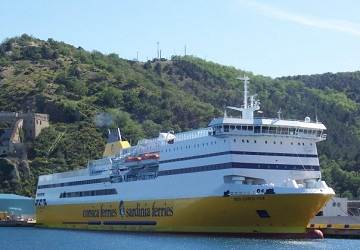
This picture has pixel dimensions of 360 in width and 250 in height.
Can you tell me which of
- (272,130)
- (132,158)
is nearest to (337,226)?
(272,130)

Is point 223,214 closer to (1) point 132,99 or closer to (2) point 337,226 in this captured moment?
(2) point 337,226

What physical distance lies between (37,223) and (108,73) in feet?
230

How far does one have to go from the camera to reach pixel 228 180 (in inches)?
1893

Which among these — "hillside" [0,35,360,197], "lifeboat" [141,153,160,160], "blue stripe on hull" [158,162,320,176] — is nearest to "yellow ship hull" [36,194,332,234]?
"blue stripe on hull" [158,162,320,176]

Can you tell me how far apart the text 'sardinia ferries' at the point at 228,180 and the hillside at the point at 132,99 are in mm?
42738

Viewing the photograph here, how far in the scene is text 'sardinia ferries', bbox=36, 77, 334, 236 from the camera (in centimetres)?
4634

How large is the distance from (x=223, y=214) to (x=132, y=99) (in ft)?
266

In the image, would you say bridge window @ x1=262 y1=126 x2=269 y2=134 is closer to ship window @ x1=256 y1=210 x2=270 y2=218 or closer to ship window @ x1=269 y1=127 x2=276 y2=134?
ship window @ x1=269 y1=127 x2=276 y2=134

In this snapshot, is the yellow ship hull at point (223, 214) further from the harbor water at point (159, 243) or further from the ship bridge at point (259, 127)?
the ship bridge at point (259, 127)

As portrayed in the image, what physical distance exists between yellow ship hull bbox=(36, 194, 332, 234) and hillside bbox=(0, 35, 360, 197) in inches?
1666

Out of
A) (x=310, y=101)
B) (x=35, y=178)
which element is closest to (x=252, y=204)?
(x=35, y=178)

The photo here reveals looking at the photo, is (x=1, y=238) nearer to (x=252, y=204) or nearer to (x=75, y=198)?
(x=75, y=198)

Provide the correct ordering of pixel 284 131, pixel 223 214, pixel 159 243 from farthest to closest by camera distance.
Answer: pixel 284 131 → pixel 223 214 → pixel 159 243

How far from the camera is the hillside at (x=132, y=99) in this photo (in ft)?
342
